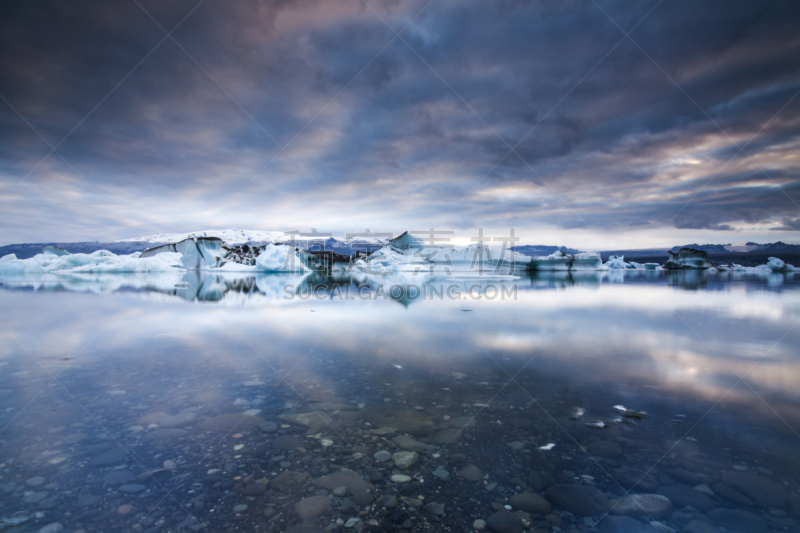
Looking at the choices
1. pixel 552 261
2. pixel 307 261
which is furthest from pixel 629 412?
pixel 552 261

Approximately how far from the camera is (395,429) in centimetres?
231

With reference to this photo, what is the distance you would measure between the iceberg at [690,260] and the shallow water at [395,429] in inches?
1461

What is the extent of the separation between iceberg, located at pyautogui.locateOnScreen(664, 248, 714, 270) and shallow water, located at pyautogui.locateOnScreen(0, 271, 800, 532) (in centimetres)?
3710

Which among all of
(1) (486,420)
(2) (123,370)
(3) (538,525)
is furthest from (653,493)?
(2) (123,370)

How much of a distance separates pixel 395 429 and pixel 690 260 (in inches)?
1695

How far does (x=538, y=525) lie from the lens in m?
1.50

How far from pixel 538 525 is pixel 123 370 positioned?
393cm

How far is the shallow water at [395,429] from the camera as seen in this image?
1582mm

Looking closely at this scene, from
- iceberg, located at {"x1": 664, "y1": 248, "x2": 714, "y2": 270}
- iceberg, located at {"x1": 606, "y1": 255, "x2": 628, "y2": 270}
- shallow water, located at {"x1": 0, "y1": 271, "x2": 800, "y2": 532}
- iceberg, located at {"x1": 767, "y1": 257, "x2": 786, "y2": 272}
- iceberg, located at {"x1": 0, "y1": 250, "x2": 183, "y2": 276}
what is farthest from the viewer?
iceberg, located at {"x1": 606, "y1": 255, "x2": 628, "y2": 270}

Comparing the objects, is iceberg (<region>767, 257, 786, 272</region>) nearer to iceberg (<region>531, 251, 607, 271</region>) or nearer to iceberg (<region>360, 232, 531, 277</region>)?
iceberg (<region>531, 251, 607, 271</region>)

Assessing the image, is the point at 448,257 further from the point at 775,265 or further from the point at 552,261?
the point at 775,265

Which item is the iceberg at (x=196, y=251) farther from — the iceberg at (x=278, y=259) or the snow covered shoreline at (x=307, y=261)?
the iceberg at (x=278, y=259)

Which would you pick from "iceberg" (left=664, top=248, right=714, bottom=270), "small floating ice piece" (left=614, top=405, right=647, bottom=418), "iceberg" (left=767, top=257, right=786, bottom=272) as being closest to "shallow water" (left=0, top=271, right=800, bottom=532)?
"small floating ice piece" (left=614, top=405, right=647, bottom=418)

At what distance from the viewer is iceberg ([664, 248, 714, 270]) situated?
110ft
